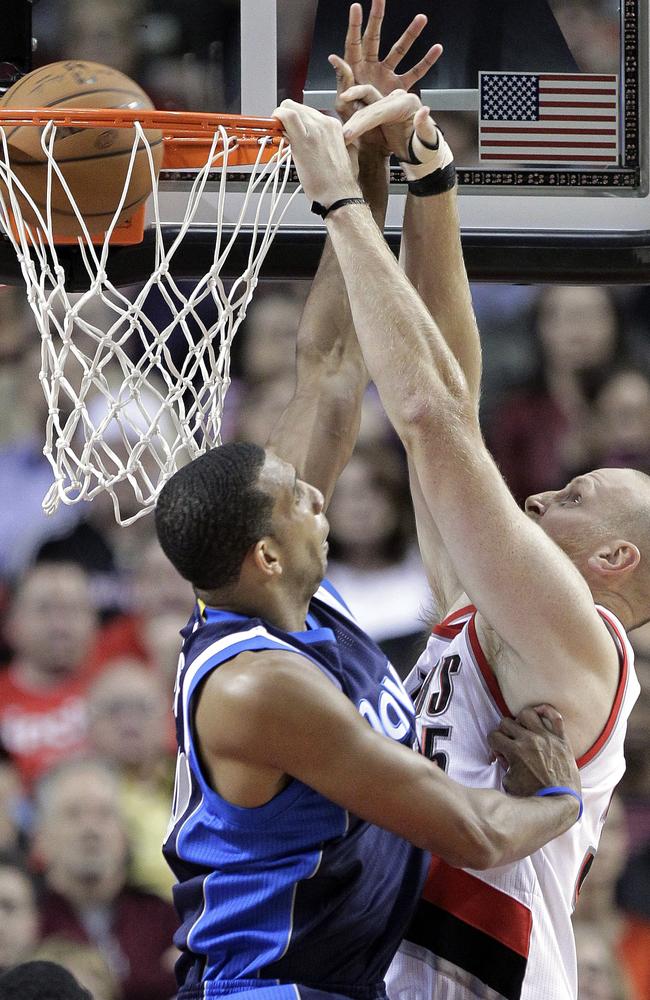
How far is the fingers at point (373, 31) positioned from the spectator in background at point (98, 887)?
2.47 metres

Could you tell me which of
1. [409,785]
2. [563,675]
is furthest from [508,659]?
[409,785]

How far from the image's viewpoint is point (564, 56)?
3754 mm

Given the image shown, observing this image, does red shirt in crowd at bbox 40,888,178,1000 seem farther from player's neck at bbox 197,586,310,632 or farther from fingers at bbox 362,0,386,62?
fingers at bbox 362,0,386,62

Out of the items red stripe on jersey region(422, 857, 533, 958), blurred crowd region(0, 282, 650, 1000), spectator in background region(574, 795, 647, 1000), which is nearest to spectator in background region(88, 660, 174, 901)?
blurred crowd region(0, 282, 650, 1000)

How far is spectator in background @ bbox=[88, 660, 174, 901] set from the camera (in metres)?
3.99

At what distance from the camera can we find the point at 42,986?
215 cm

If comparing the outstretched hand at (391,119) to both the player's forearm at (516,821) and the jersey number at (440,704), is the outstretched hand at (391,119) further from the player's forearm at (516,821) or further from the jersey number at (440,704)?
the player's forearm at (516,821)

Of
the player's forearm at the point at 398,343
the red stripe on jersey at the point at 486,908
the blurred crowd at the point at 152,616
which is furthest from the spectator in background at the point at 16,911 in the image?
the player's forearm at the point at 398,343

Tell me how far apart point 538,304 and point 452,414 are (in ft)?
7.88

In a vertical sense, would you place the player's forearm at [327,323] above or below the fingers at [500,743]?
above

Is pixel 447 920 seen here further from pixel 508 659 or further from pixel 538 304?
pixel 538 304

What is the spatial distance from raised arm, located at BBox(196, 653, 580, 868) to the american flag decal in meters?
2.38

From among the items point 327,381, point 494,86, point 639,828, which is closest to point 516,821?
point 327,381

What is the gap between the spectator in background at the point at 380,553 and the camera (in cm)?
412
